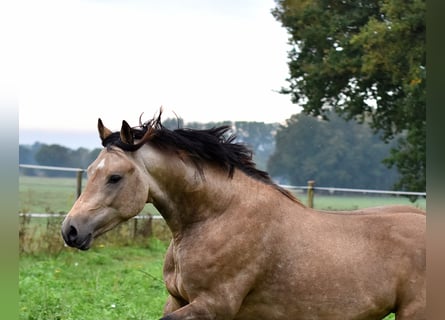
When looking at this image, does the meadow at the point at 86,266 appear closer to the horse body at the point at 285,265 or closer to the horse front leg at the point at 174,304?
the horse front leg at the point at 174,304

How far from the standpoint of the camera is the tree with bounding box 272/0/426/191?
1523cm

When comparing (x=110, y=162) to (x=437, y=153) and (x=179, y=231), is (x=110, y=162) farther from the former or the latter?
(x=437, y=153)

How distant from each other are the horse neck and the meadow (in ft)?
7.47

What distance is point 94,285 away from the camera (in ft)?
26.5

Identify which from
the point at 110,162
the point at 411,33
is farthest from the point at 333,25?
the point at 110,162

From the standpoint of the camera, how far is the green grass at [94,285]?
6234 mm

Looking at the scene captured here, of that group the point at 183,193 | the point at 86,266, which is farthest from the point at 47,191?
the point at 183,193

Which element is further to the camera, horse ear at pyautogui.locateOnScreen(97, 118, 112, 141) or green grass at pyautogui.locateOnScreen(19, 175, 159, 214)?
green grass at pyautogui.locateOnScreen(19, 175, 159, 214)

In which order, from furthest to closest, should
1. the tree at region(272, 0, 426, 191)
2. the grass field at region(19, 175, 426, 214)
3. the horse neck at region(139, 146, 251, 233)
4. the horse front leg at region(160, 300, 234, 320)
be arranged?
the tree at region(272, 0, 426, 191)
the grass field at region(19, 175, 426, 214)
the horse neck at region(139, 146, 251, 233)
the horse front leg at region(160, 300, 234, 320)

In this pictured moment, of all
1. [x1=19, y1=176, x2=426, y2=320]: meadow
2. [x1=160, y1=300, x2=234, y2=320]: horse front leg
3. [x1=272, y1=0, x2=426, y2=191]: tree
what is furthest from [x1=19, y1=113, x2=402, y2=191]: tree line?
[x1=160, y1=300, x2=234, y2=320]: horse front leg

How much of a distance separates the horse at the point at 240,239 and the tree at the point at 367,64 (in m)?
11.3

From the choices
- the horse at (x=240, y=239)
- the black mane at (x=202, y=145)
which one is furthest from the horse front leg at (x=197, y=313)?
the black mane at (x=202, y=145)

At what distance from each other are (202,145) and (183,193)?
346mm

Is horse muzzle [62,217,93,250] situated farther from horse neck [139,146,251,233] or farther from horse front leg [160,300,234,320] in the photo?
horse front leg [160,300,234,320]
